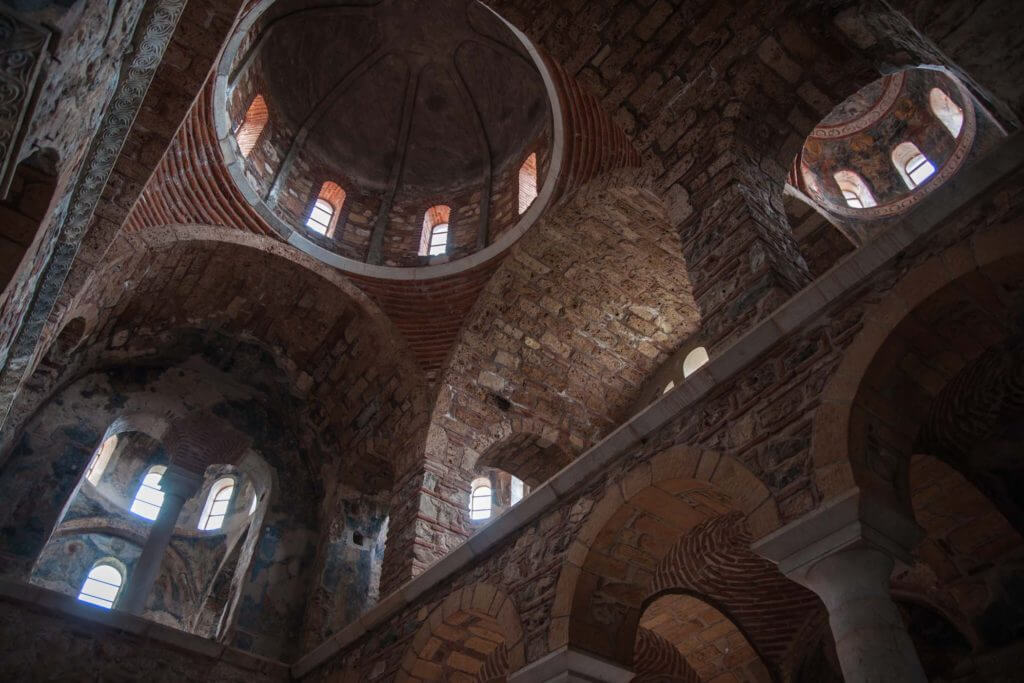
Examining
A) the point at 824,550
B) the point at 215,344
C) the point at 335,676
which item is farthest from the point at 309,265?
the point at 824,550

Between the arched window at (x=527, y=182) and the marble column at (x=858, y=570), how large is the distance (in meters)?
7.01

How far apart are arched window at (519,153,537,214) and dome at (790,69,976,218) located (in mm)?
3386

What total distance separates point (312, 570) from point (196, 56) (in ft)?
20.0

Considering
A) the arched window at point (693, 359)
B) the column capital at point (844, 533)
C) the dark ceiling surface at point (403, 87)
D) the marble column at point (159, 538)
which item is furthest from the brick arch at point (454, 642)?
the dark ceiling surface at point (403, 87)

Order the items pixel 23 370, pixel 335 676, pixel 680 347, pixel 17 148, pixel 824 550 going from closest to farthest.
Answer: pixel 17 148 < pixel 824 550 < pixel 23 370 < pixel 335 676 < pixel 680 347

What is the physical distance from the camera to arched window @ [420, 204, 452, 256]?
36.4 feet

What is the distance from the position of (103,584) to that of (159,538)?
24.2 feet

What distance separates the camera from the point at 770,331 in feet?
16.0

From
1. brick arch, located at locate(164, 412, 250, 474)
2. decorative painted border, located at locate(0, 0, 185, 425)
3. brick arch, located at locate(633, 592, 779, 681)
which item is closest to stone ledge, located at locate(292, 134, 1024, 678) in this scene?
brick arch, located at locate(633, 592, 779, 681)

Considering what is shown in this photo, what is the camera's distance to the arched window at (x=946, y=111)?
32.5 feet

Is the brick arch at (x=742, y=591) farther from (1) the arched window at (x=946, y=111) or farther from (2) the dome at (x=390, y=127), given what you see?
(1) the arched window at (x=946, y=111)

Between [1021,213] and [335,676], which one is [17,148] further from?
[335,676]

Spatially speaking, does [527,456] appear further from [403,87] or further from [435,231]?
[403,87]

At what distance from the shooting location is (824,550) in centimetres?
391
